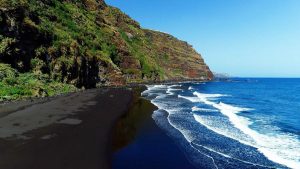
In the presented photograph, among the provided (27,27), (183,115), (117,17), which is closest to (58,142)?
(183,115)

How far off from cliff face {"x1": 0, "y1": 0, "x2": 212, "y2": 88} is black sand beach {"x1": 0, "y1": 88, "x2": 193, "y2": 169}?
20778mm

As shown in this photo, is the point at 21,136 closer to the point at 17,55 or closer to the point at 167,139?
the point at 167,139

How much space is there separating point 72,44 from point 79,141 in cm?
4603

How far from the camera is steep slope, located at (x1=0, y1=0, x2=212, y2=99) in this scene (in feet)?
164

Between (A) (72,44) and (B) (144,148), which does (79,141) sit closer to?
(B) (144,148)

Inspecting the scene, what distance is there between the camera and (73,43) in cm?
6431

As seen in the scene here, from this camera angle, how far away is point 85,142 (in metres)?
20.6

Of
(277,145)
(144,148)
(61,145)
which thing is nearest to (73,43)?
(144,148)

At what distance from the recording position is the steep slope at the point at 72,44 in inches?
1969

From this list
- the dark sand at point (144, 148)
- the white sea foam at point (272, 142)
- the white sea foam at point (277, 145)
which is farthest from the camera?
the white sea foam at point (272, 142)

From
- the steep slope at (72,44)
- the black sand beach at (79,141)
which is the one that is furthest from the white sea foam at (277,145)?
the steep slope at (72,44)

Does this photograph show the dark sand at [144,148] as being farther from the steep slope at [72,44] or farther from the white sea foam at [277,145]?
the steep slope at [72,44]

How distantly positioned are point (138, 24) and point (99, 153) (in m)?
146

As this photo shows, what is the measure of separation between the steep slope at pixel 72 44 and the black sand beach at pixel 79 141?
20.7 metres
